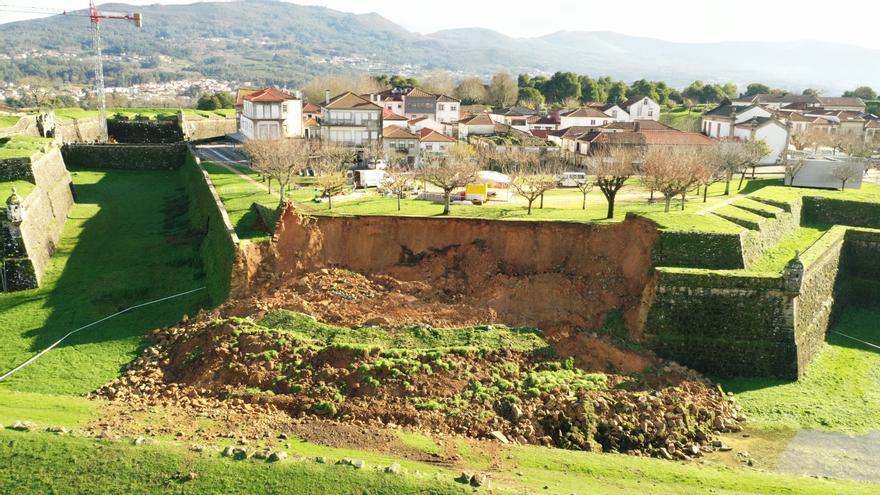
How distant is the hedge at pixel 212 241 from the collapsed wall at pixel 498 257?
1390 mm

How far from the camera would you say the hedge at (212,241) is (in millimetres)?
31547

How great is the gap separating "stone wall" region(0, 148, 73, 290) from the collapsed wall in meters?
11.5

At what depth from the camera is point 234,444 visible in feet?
67.7

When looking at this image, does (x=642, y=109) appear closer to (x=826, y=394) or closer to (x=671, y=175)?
(x=671, y=175)

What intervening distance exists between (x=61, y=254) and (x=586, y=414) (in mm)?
29821

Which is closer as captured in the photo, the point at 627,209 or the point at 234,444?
the point at 234,444

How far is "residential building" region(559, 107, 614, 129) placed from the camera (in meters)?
78.1

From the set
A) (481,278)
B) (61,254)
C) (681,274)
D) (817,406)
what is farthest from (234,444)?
(61,254)

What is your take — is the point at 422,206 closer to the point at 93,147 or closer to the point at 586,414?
the point at 586,414

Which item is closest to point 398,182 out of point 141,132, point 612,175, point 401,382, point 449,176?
point 449,176

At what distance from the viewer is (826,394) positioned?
27844 mm

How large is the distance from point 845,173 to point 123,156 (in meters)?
58.8

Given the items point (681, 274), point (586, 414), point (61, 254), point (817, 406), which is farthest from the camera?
point (61, 254)

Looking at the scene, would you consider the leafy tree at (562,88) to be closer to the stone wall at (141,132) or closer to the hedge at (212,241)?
the stone wall at (141,132)
